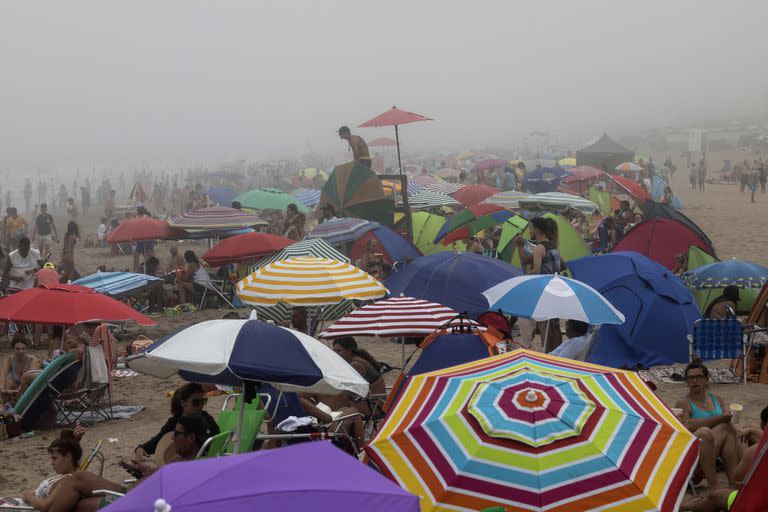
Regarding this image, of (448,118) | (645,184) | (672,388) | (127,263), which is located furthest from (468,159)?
(448,118)

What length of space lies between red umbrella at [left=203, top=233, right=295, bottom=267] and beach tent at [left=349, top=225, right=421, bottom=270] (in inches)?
45.7

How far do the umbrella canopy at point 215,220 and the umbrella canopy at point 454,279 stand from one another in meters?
6.02

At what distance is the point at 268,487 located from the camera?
9.61 ft

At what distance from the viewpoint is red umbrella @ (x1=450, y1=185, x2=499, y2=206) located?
68.2 ft

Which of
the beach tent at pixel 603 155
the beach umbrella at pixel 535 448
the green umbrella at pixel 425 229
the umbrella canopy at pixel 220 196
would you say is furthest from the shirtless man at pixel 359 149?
the beach tent at pixel 603 155

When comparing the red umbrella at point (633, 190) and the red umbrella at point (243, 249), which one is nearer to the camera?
the red umbrella at point (243, 249)

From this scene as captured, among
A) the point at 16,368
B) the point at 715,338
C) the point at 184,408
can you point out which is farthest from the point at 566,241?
the point at 184,408

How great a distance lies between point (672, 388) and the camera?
835 centimetres

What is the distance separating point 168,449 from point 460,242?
377 inches

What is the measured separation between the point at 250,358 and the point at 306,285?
310cm

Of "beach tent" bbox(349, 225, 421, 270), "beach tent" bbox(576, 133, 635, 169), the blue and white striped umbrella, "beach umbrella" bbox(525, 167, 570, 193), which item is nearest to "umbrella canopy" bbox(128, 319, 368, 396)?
the blue and white striped umbrella

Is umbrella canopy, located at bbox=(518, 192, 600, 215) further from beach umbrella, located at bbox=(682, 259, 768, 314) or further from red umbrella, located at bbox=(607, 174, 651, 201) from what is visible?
beach umbrella, located at bbox=(682, 259, 768, 314)

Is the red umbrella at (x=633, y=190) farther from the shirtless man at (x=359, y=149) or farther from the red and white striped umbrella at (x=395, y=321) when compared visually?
the red and white striped umbrella at (x=395, y=321)

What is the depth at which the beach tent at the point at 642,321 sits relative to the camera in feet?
29.9
